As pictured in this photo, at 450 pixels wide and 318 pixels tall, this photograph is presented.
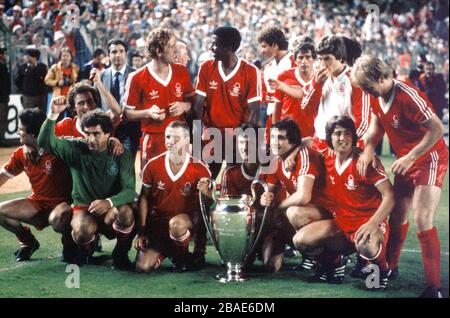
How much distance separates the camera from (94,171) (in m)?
3.88

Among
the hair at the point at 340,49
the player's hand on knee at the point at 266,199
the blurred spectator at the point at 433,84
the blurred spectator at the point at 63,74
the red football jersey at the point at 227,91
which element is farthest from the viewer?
the blurred spectator at the point at 433,84

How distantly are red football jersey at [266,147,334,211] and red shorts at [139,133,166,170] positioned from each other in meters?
0.74

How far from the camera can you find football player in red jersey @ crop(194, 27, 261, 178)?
417cm

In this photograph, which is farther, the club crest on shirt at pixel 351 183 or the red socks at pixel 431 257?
the club crest on shirt at pixel 351 183

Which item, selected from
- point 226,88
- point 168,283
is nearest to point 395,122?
point 226,88

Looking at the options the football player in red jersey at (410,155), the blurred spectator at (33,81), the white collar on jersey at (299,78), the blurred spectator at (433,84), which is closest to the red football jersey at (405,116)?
the football player in red jersey at (410,155)

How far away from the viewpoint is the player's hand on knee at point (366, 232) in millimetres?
3697

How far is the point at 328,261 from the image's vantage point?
12.1 ft

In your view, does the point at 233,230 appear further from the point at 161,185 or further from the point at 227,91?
the point at 227,91

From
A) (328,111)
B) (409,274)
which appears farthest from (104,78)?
(409,274)

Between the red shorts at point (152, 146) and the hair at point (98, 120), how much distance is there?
0.41m

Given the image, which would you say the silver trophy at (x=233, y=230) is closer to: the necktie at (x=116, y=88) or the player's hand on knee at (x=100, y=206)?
the player's hand on knee at (x=100, y=206)

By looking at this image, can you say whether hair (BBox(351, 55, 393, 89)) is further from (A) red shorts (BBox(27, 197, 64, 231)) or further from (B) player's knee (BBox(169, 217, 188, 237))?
(A) red shorts (BBox(27, 197, 64, 231))

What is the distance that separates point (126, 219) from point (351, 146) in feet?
4.28
